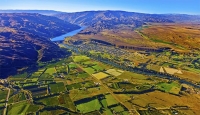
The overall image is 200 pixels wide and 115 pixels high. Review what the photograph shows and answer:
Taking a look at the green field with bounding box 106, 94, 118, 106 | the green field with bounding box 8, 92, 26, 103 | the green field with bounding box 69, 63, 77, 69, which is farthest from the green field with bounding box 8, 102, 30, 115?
the green field with bounding box 69, 63, 77, 69

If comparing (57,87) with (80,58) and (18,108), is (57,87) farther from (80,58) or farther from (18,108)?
(80,58)

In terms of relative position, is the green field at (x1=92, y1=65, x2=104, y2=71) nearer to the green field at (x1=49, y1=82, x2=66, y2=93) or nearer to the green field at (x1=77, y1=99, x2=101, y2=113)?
the green field at (x1=49, y1=82, x2=66, y2=93)

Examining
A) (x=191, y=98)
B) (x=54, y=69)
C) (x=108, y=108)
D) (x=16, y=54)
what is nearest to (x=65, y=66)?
(x=54, y=69)

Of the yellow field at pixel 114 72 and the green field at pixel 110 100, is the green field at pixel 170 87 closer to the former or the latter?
the yellow field at pixel 114 72

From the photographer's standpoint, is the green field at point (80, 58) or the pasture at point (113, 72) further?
the green field at point (80, 58)

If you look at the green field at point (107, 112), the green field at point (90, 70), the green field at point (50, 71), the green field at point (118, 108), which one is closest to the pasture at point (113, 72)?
the green field at point (90, 70)

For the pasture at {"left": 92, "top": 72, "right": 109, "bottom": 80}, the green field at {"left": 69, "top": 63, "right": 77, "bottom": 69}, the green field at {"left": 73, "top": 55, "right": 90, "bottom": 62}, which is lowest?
the pasture at {"left": 92, "top": 72, "right": 109, "bottom": 80}
